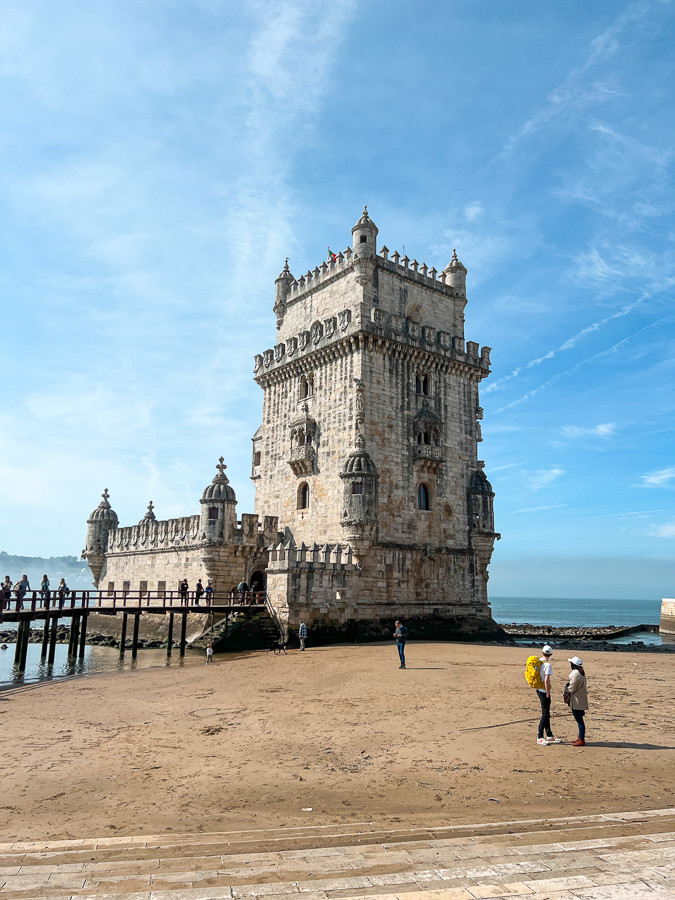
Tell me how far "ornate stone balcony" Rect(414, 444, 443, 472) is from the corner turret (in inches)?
1071

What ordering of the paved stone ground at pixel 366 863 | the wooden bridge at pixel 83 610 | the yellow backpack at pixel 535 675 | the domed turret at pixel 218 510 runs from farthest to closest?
the domed turret at pixel 218 510
the wooden bridge at pixel 83 610
the yellow backpack at pixel 535 675
the paved stone ground at pixel 366 863

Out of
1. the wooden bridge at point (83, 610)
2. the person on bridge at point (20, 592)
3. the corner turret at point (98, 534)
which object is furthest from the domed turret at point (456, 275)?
the corner turret at point (98, 534)

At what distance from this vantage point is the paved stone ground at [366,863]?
18.7 ft

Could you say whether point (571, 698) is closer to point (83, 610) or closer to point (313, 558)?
point (313, 558)

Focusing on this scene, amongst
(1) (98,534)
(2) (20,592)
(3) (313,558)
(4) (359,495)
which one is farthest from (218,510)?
(1) (98,534)

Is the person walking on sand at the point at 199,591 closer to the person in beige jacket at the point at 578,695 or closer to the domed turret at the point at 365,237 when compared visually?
the domed turret at the point at 365,237

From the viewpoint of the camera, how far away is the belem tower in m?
30.7

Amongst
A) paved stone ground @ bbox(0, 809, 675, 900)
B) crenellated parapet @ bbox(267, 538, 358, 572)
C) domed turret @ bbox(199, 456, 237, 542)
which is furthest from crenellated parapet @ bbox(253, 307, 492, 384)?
paved stone ground @ bbox(0, 809, 675, 900)

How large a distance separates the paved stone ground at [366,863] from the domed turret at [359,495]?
2264 cm

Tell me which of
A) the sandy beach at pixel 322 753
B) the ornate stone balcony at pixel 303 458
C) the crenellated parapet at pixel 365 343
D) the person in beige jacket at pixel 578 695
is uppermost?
the crenellated parapet at pixel 365 343

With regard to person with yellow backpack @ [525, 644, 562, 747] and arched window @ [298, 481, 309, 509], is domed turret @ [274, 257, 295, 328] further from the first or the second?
person with yellow backpack @ [525, 644, 562, 747]

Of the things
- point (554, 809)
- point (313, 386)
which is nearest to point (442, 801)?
point (554, 809)

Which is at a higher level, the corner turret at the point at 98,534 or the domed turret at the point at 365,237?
the domed turret at the point at 365,237

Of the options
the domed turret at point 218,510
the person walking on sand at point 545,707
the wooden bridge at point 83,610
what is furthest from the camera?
the domed turret at point 218,510
